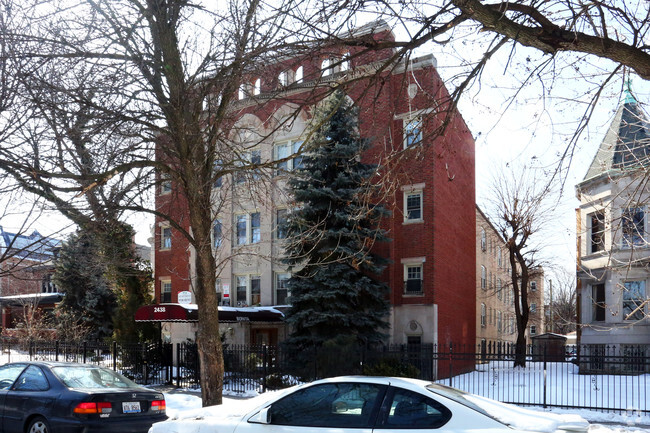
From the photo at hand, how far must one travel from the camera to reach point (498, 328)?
40.5 metres

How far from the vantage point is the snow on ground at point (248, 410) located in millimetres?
6465

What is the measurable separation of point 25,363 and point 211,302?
3361mm

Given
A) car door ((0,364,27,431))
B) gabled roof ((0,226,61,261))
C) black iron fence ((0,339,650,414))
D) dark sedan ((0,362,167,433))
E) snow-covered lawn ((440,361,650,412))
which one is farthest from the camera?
black iron fence ((0,339,650,414))

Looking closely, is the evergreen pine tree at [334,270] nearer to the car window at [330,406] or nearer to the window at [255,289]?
the window at [255,289]

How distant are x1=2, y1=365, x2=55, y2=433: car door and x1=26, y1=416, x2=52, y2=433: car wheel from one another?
127 millimetres

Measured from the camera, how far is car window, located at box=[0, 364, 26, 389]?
10.2 m

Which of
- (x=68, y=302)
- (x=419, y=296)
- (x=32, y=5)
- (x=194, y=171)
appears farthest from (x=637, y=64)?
(x=68, y=302)

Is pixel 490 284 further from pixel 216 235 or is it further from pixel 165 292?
pixel 216 235

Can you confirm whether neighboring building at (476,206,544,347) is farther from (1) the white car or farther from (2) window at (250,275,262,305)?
(1) the white car

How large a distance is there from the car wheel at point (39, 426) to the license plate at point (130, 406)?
1.10 metres

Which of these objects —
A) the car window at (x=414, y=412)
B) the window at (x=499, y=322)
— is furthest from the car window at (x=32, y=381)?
the window at (x=499, y=322)

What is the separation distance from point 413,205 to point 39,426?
57.0ft

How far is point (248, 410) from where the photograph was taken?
6367 millimetres

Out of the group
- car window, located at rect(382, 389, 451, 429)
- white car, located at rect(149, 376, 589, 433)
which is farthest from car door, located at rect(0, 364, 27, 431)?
car window, located at rect(382, 389, 451, 429)
